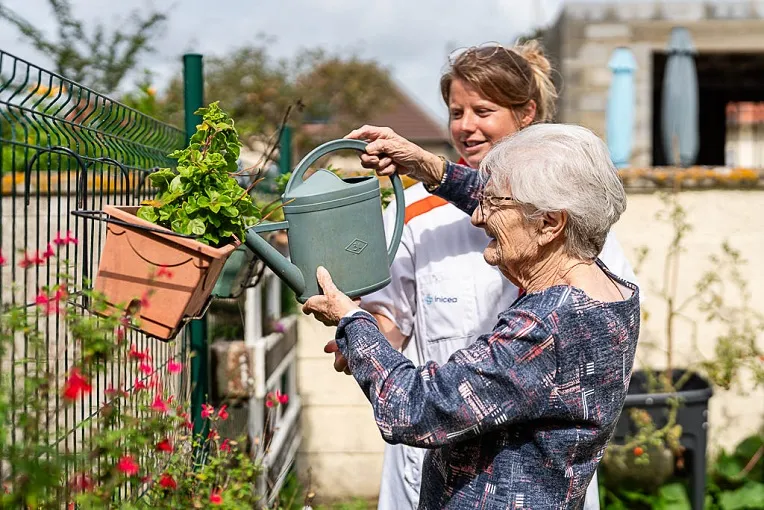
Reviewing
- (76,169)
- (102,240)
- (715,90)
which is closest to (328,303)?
(76,169)

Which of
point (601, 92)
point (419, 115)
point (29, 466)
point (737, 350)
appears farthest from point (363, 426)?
point (419, 115)

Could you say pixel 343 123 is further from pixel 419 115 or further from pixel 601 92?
pixel 419 115

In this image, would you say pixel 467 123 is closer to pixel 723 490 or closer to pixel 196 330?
pixel 196 330

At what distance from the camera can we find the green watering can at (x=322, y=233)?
5.96 feet

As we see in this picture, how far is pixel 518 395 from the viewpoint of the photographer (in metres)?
1.48

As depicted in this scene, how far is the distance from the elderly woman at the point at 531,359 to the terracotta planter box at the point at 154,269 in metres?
0.28

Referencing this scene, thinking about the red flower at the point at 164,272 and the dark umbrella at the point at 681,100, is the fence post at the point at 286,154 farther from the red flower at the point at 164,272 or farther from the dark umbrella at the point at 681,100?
the dark umbrella at the point at 681,100

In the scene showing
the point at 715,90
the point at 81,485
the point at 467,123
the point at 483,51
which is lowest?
the point at 81,485

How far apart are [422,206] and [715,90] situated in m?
13.0

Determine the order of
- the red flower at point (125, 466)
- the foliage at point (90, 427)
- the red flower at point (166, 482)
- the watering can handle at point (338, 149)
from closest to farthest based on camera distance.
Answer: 1. the foliage at point (90, 427)
2. the red flower at point (125, 466)
3. the watering can handle at point (338, 149)
4. the red flower at point (166, 482)

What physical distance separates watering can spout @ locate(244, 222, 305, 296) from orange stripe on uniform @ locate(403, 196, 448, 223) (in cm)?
58

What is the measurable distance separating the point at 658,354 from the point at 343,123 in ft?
40.1

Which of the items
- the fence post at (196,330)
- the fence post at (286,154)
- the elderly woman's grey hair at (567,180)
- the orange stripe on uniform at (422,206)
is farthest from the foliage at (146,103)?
the elderly woman's grey hair at (567,180)

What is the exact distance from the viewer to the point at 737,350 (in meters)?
4.47
